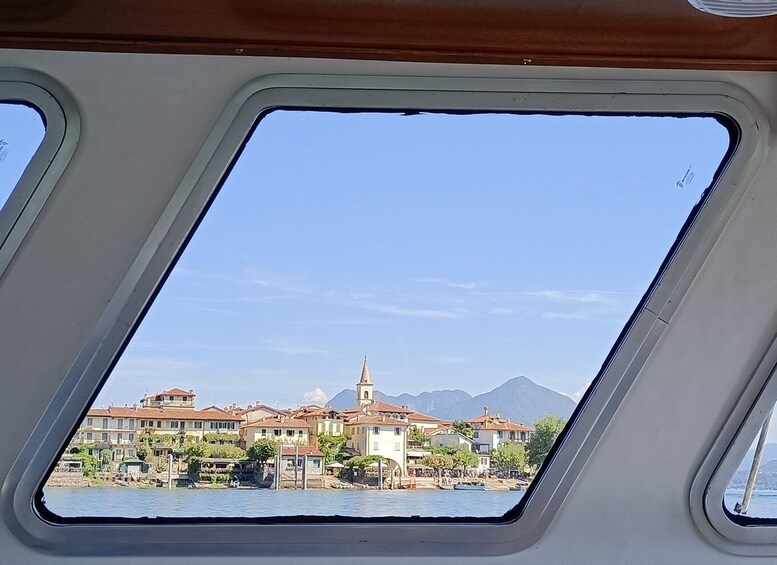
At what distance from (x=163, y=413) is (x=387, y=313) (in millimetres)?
662

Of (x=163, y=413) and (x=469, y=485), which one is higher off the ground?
(x=163, y=413)

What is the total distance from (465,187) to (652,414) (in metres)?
0.81

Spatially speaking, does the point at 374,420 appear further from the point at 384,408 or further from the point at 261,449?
the point at 261,449

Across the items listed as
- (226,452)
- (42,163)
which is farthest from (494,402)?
(42,163)

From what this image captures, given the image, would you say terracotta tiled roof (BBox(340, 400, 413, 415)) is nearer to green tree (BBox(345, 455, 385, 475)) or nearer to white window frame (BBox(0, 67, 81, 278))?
green tree (BBox(345, 455, 385, 475))

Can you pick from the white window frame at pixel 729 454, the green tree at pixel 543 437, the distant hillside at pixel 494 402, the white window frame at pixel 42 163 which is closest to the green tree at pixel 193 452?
the distant hillside at pixel 494 402

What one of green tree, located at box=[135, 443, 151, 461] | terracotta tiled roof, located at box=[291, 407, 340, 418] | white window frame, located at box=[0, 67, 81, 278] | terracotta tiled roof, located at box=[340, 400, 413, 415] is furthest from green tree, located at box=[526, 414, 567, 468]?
white window frame, located at box=[0, 67, 81, 278]

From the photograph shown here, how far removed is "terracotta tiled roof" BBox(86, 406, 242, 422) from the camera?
215 centimetres

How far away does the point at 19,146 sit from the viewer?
2.05 metres

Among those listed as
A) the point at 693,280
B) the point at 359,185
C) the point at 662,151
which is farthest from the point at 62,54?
the point at 693,280

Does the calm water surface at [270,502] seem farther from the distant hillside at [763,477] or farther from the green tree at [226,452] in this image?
the distant hillside at [763,477]

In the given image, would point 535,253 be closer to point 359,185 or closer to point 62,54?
point 359,185

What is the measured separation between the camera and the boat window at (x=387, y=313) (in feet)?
7.11

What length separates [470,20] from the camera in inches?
78.9
